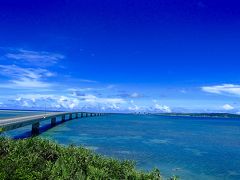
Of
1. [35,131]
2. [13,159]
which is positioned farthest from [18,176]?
[35,131]

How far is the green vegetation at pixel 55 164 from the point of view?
23416 millimetres

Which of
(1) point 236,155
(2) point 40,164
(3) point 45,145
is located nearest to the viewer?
(2) point 40,164

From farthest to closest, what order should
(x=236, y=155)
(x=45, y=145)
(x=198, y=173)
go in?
(x=236, y=155), (x=198, y=173), (x=45, y=145)

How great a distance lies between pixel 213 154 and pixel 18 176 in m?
45.4

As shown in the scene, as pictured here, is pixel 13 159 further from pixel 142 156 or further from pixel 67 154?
pixel 142 156

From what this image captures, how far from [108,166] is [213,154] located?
3725cm

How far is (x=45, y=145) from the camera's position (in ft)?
108

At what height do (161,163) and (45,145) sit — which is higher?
(45,145)

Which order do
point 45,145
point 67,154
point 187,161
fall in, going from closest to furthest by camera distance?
point 67,154 → point 45,145 → point 187,161

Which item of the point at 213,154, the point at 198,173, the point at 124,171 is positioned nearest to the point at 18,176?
the point at 124,171

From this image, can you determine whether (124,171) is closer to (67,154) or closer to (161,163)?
(67,154)

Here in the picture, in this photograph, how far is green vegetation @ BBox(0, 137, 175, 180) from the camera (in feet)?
76.8

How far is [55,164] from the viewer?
84.7 feet

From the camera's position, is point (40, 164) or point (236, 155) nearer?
point (40, 164)
